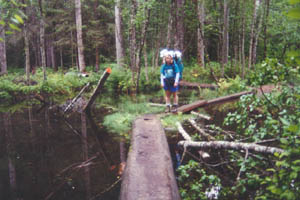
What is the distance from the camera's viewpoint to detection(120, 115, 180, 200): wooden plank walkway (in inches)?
109

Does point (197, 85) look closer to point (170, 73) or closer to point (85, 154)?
point (170, 73)

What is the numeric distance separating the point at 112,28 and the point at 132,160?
72.8ft

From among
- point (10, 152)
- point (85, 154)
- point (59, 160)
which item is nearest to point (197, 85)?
point (85, 154)

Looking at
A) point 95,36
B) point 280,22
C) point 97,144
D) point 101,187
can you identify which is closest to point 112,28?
point 95,36

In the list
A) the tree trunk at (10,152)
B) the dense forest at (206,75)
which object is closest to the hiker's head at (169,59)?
the dense forest at (206,75)

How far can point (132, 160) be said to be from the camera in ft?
12.0

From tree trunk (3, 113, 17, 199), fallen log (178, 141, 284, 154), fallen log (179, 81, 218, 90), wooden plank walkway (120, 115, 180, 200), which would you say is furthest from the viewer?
fallen log (179, 81, 218, 90)

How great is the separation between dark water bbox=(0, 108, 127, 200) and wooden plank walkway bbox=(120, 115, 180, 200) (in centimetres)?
89

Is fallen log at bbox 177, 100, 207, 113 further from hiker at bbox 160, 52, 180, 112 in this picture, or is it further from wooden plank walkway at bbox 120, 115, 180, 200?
wooden plank walkway at bbox 120, 115, 180, 200

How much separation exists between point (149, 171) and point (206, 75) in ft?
51.9

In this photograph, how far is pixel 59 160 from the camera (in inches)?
216

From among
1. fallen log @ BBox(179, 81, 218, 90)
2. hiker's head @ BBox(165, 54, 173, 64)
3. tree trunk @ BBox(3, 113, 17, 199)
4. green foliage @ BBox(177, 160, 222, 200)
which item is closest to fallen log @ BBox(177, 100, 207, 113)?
hiker's head @ BBox(165, 54, 173, 64)

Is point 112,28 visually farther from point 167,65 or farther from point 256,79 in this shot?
point 256,79

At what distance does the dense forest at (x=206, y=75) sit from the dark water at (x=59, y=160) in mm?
1132
